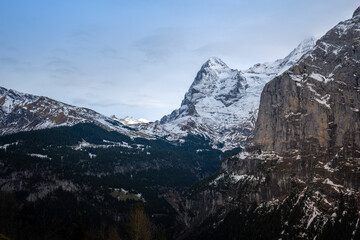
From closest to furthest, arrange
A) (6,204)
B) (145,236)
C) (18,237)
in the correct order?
1. (145,236)
2. (18,237)
3. (6,204)

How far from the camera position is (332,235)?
16000 centimetres

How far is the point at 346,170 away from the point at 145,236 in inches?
5707

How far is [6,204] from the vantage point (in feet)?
563

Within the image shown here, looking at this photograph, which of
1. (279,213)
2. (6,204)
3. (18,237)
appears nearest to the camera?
(18,237)

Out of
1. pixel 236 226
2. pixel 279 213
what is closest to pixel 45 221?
pixel 236 226

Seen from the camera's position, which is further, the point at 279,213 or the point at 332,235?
the point at 279,213

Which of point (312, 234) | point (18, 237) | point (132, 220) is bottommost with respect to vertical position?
point (312, 234)

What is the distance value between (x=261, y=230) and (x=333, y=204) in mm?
38713

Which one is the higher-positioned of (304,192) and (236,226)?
(304,192)

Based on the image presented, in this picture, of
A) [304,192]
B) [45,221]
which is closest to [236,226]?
[304,192]

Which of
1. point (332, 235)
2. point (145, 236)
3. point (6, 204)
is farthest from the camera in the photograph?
point (6, 204)

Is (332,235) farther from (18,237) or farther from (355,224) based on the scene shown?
(18,237)

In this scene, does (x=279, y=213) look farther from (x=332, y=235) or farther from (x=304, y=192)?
(x=332, y=235)

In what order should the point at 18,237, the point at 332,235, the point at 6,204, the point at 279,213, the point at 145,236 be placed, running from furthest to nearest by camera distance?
the point at 279,213, the point at 6,204, the point at 332,235, the point at 18,237, the point at 145,236
